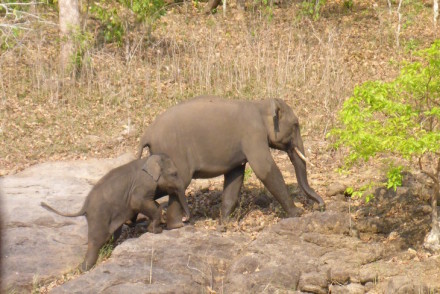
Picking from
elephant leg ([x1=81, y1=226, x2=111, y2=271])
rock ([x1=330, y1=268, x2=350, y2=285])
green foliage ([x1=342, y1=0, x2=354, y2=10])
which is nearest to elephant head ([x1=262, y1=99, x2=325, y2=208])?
rock ([x1=330, y1=268, x2=350, y2=285])

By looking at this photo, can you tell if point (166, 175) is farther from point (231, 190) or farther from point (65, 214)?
point (65, 214)

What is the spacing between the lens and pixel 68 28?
17344 millimetres

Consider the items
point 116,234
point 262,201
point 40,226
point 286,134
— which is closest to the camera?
point 40,226

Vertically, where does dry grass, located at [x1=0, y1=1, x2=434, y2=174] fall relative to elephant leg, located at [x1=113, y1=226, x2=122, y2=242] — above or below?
above

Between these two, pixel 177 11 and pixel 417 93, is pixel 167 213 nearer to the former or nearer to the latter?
pixel 417 93

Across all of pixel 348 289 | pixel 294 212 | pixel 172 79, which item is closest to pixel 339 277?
pixel 348 289

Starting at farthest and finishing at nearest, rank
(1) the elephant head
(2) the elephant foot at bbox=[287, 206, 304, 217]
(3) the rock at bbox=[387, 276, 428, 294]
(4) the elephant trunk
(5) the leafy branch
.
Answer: (4) the elephant trunk, (1) the elephant head, (2) the elephant foot at bbox=[287, 206, 304, 217], (5) the leafy branch, (3) the rock at bbox=[387, 276, 428, 294]

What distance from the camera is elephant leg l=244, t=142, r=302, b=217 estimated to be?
1152 centimetres

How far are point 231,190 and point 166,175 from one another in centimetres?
116

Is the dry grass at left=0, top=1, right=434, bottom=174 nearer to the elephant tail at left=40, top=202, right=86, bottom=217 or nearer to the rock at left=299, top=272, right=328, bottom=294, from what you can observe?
the elephant tail at left=40, top=202, right=86, bottom=217

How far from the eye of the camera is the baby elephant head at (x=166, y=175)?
36.0 ft

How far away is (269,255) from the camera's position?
10.0m

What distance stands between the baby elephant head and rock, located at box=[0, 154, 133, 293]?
3.78ft

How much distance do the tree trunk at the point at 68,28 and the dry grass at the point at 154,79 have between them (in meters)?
0.31
